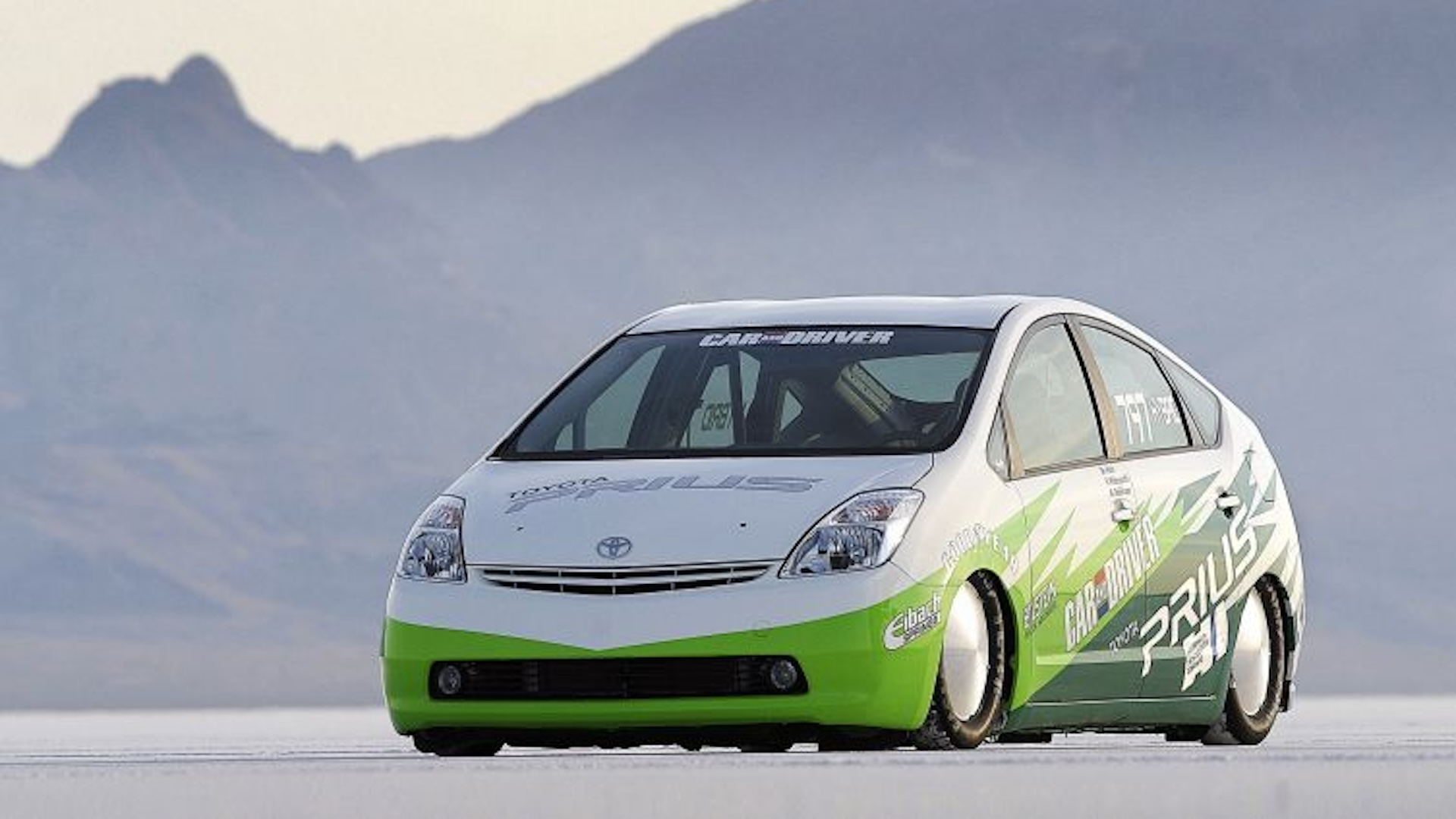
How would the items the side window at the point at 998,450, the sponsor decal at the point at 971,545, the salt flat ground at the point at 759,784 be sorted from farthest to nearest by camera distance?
the side window at the point at 998,450, the sponsor decal at the point at 971,545, the salt flat ground at the point at 759,784

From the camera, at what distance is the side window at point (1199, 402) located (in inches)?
565

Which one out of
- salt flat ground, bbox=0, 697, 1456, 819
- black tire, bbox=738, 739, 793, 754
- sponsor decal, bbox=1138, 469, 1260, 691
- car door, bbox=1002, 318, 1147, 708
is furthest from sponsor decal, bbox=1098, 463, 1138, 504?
black tire, bbox=738, 739, 793, 754

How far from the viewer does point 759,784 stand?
9.47 m

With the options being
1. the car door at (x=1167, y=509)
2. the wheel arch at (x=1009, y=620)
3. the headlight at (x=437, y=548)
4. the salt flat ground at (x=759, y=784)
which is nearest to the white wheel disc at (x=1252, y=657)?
the car door at (x=1167, y=509)

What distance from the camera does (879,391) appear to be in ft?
42.8

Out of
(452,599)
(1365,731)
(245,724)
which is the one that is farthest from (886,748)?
(245,724)

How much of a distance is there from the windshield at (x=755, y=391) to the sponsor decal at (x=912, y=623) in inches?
40.9

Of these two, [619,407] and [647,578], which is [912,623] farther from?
[619,407]

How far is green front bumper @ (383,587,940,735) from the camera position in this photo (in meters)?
11.6

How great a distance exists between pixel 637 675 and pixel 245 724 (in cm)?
995

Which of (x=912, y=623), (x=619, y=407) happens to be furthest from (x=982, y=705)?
(x=619, y=407)

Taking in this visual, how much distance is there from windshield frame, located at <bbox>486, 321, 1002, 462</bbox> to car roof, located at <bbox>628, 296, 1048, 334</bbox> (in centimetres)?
2

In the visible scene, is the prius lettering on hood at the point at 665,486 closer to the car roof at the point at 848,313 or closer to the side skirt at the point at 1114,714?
the side skirt at the point at 1114,714

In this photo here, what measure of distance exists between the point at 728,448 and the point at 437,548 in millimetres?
1046
